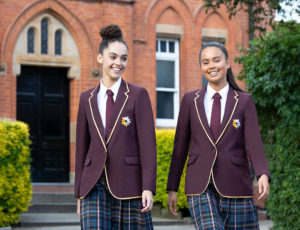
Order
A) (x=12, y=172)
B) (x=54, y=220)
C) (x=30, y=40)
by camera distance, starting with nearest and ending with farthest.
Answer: (x=12, y=172) → (x=54, y=220) → (x=30, y=40)

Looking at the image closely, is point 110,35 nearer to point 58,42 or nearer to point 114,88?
point 114,88

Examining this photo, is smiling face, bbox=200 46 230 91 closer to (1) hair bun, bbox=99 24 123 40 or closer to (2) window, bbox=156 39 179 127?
(1) hair bun, bbox=99 24 123 40

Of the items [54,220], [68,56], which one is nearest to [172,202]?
[54,220]

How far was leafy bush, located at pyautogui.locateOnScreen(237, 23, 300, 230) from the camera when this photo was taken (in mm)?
8852

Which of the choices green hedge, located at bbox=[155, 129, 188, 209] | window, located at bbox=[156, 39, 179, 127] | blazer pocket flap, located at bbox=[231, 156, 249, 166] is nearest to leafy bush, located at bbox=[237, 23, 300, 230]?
green hedge, located at bbox=[155, 129, 188, 209]

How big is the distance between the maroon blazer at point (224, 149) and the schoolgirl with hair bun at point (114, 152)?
0.39m

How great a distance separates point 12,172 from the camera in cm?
1052

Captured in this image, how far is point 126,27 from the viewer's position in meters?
15.3

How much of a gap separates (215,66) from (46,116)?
10377mm

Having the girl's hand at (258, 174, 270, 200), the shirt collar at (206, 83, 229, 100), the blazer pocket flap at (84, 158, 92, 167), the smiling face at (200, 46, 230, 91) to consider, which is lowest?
the girl's hand at (258, 174, 270, 200)

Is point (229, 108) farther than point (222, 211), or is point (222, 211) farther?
point (229, 108)

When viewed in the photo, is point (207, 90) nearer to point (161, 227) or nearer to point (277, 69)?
point (277, 69)

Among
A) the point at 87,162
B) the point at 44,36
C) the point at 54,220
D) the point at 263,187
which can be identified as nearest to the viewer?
the point at 263,187

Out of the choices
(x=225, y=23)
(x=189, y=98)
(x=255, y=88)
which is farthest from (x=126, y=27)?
(x=189, y=98)
